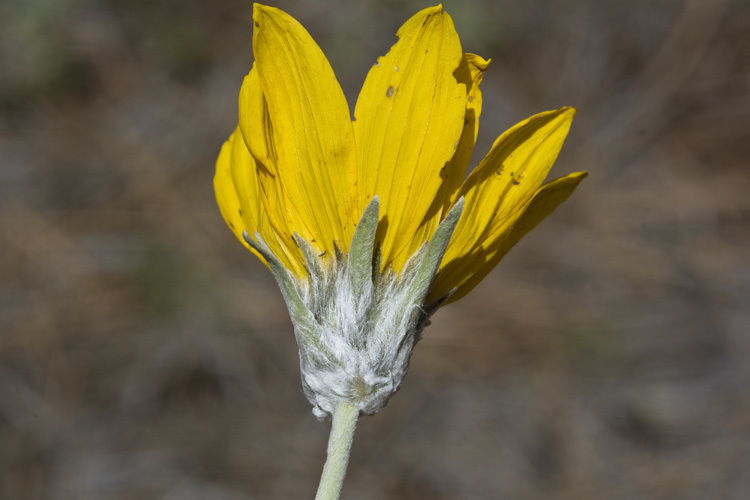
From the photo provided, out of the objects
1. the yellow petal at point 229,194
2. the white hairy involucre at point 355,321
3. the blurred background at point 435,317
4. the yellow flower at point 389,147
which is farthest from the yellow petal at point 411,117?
the blurred background at point 435,317

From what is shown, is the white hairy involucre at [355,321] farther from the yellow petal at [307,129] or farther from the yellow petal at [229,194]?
the yellow petal at [229,194]

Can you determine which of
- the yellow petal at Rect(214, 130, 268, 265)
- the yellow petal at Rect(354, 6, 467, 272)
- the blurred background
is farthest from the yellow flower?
the blurred background

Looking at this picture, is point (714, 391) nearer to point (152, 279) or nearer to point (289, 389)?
point (289, 389)

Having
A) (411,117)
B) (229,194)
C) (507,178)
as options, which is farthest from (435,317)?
(411,117)

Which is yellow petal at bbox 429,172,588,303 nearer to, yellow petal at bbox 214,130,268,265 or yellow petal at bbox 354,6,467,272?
yellow petal at bbox 354,6,467,272

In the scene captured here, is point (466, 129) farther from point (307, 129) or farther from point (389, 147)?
point (307, 129)
